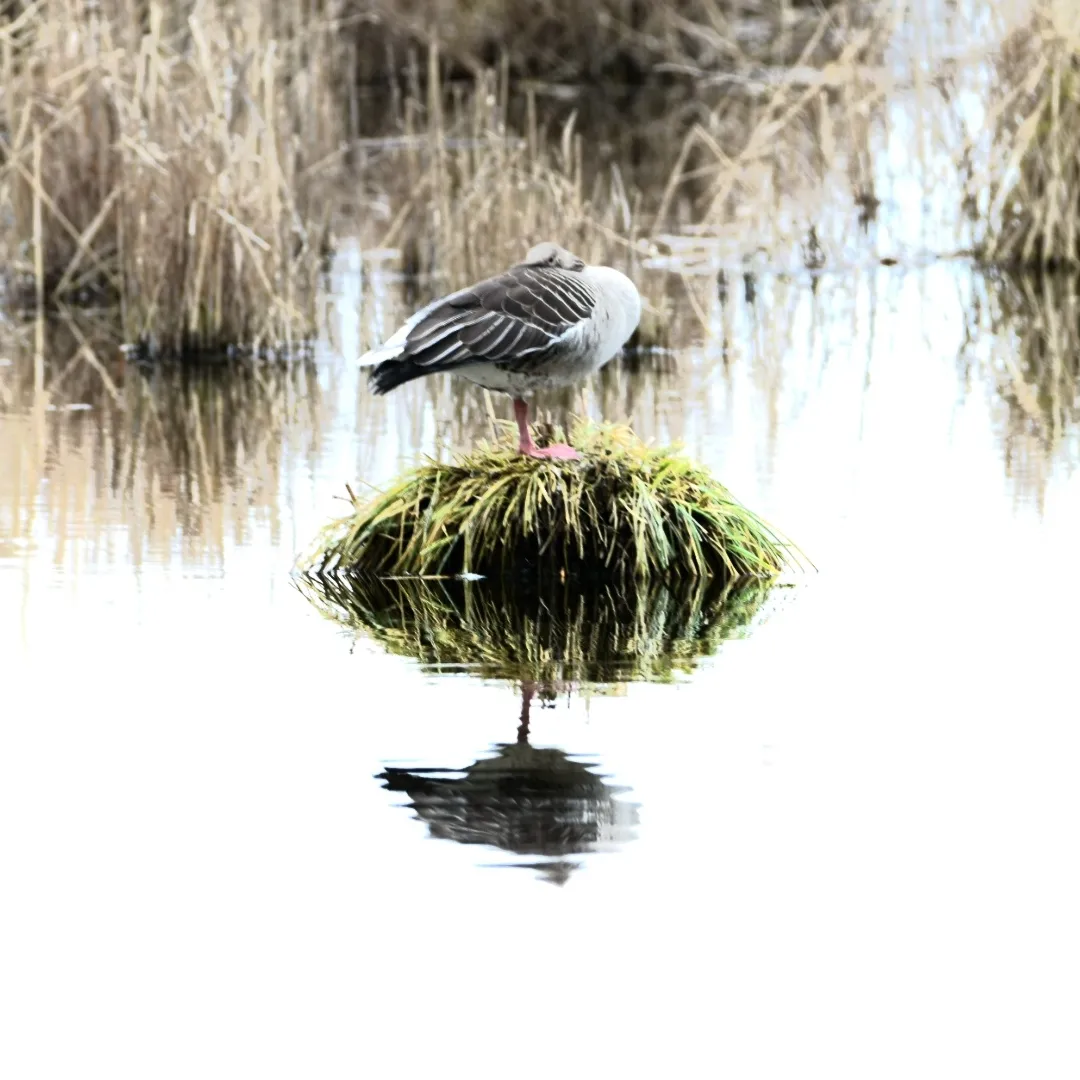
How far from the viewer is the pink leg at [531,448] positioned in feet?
27.3

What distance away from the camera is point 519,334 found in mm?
8219

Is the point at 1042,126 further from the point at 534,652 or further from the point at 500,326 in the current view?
the point at 534,652

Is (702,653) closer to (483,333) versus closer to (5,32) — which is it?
(483,333)

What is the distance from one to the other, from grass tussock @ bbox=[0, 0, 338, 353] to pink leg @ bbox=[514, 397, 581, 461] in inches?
216

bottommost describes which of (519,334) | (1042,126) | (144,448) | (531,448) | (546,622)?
(546,622)

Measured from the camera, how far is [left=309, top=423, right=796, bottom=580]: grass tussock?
837cm

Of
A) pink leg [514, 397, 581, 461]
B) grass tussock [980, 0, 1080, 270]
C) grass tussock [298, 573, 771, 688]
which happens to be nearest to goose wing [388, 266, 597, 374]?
pink leg [514, 397, 581, 461]

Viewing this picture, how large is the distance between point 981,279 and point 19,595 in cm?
1174

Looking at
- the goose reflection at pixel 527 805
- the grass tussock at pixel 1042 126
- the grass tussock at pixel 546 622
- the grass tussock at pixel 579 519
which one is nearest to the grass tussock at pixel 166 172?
the grass tussock at pixel 1042 126

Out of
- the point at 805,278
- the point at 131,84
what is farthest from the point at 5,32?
the point at 805,278

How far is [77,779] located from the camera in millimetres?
6012

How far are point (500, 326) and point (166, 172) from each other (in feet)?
19.8

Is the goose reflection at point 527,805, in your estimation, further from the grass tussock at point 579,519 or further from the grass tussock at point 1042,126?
the grass tussock at point 1042,126

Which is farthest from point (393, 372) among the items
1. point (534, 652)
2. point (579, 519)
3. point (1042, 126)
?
point (1042, 126)
